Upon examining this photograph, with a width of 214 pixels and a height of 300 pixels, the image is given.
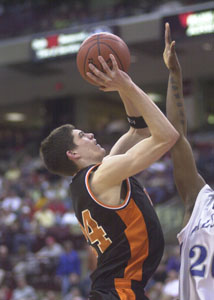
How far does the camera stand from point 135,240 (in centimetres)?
330

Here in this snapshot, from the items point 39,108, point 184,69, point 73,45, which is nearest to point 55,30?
point 73,45

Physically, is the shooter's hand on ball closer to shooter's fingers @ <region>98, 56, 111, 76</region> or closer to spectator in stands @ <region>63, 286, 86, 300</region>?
→ shooter's fingers @ <region>98, 56, 111, 76</region>

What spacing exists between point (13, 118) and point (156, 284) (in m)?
17.5

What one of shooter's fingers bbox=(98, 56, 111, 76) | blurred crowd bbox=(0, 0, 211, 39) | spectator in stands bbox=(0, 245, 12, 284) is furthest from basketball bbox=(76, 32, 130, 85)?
blurred crowd bbox=(0, 0, 211, 39)

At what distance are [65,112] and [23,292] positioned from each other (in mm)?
12050

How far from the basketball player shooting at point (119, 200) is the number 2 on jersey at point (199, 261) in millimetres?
257

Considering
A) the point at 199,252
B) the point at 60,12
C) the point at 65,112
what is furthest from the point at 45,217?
the point at 199,252

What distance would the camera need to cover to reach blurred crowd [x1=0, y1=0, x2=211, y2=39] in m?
17.4

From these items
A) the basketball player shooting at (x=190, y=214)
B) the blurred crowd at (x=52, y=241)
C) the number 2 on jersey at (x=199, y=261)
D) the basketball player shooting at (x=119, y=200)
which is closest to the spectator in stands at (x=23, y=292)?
the blurred crowd at (x=52, y=241)

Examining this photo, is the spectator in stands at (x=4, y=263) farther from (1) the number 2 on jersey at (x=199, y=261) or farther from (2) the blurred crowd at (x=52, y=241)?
(1) the number 2 on jersey at (x=199, y=261)

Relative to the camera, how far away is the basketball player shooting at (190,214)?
3113 mm

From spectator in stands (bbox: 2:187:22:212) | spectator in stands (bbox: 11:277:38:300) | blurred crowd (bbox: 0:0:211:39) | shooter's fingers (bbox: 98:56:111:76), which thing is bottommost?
spectator in stands (bbox: 2:187:22:212)

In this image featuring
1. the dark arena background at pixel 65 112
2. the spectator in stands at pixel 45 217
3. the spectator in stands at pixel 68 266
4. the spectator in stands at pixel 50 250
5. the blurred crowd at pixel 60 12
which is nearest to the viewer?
the spectator in stands at pixel 68 266

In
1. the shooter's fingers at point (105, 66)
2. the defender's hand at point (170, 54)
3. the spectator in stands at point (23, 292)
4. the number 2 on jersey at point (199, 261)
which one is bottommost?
the spectator in stands at point (23, 292)
